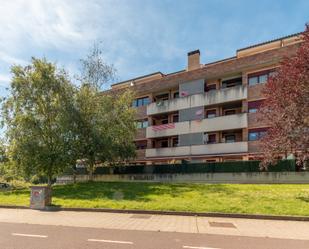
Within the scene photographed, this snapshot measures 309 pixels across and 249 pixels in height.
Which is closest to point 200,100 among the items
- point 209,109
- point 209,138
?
point 209,109

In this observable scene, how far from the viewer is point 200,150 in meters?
35.2

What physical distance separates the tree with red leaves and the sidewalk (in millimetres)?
5797

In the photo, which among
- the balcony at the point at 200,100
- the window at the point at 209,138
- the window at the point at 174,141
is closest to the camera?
the balcony at the point at 200,100

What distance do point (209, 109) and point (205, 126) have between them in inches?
93.9

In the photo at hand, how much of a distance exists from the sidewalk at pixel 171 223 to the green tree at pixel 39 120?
1215cm

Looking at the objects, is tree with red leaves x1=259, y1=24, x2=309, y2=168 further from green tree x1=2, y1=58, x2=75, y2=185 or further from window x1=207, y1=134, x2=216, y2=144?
window x1=207, y1=134, x2=216, y2=144

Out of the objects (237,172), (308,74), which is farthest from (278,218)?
(237,172)

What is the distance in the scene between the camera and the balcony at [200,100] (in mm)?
33281

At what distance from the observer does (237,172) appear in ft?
92.7

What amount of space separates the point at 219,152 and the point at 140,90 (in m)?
13.4

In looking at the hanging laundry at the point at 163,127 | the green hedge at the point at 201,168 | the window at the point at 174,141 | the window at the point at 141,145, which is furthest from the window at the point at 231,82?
the window at the point at 141,145

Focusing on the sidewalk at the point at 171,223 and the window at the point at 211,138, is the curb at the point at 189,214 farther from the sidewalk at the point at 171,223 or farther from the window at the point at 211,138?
the window at the point at 211,138

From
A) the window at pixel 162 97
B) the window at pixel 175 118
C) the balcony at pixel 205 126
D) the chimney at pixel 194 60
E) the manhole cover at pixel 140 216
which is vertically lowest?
the manhole cover at pixel 140 216

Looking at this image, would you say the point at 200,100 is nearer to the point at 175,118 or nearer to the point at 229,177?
the point at 175,118
